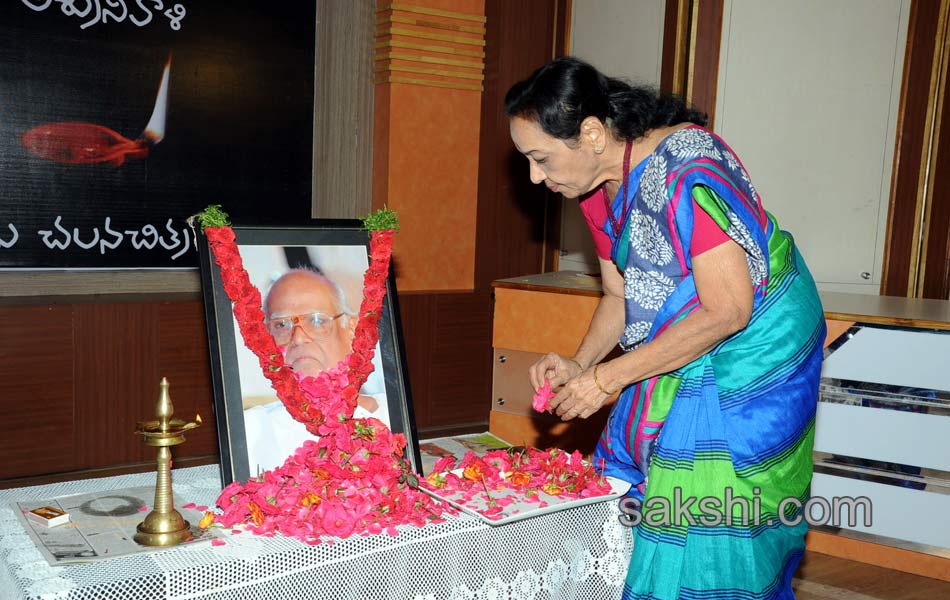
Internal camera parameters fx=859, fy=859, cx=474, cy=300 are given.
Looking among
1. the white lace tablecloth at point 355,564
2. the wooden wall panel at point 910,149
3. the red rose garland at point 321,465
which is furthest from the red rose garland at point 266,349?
the wooden wall panel at point 910,149

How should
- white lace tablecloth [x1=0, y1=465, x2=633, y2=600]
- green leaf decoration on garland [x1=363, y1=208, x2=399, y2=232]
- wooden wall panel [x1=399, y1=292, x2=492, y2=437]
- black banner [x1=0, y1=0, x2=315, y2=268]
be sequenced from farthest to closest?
wooden wall panel [x1=399, y1=292, x2=492, y2=437]
black banner [x1=0, y1=0, x2=315, y2=268]
green leaf decoration on garland [x1=363, y1=208, x2=399, y2=232]
white lace tablecloth [x1=0, y1=465, x2=633, y2=600]

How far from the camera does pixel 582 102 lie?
1.52 m

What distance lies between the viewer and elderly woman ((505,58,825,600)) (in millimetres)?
1427

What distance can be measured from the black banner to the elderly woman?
7.95 ft

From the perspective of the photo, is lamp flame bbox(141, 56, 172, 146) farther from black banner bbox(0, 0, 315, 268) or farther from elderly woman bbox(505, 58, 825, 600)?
elderly woman bbox(505, 58, 825, 600)


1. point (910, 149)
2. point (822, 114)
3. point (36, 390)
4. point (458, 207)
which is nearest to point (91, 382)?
point (36, 390)

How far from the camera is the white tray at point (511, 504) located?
1.38 metres

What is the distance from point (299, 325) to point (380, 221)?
A: 0.27 meters

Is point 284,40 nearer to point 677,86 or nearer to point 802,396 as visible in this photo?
point 677,86

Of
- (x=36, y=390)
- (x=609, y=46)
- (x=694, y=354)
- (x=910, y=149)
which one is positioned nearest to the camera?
(x=694, y=354)

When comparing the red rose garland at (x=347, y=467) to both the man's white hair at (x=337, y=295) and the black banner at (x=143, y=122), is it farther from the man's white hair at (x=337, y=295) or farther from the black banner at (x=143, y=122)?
the black banner at (x=143, y=122)

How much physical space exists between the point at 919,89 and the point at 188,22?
3.19 m

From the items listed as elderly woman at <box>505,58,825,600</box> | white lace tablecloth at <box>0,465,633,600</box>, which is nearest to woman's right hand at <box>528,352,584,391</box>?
elderly woman at <box>505,58,825,600</box>

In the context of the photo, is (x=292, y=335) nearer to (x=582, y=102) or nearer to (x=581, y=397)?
(x=581, y=397)
